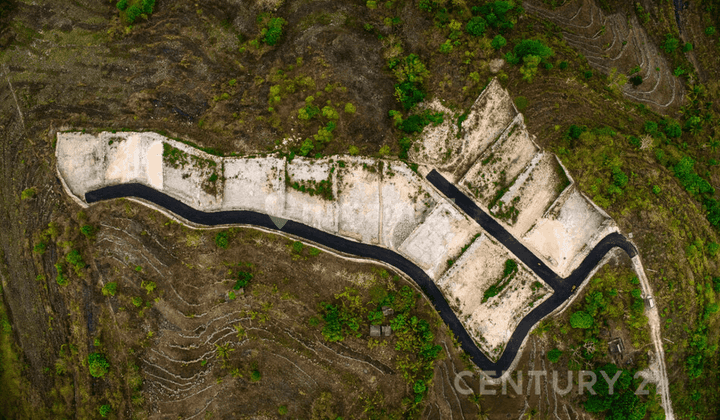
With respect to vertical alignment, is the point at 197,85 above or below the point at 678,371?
above

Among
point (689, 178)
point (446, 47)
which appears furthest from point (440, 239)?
point (689, 178)

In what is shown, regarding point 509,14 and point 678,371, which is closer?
point 678,371

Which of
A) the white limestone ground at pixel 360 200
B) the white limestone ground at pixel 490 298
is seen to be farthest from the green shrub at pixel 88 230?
the white limestone ground at pixel 490 298

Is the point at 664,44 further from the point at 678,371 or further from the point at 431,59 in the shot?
the point at 678,371

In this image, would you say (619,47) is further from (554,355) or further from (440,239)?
(554,355)

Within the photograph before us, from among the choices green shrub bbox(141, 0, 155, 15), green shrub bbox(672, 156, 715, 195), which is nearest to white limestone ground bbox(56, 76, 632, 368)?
green shrub bbox(672, 156, 715, 195)

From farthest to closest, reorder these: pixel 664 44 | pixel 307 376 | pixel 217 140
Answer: pixel 664 44, pixel 217 140, pixel 307 376

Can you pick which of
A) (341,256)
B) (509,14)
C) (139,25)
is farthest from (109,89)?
(509,14)
